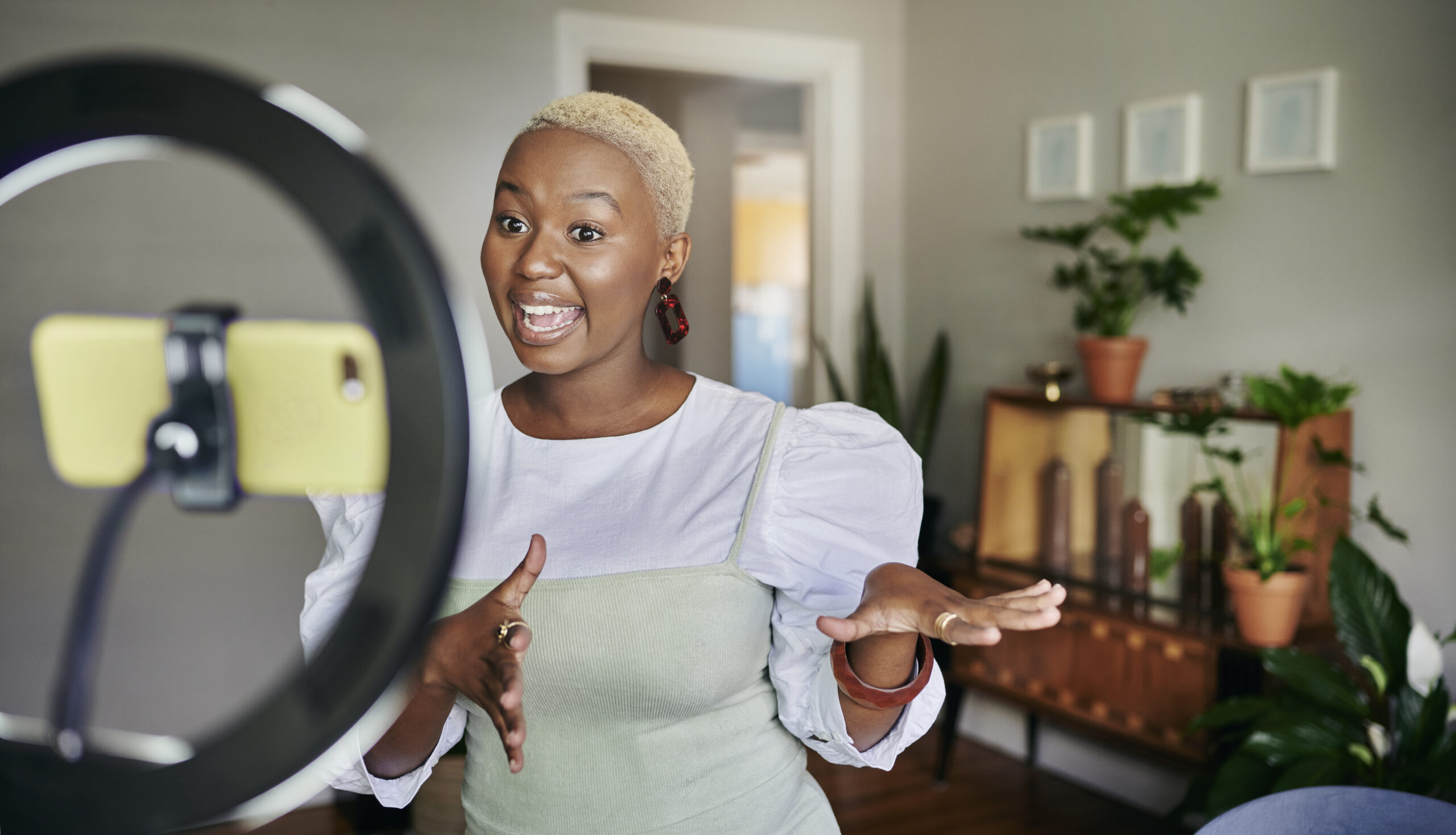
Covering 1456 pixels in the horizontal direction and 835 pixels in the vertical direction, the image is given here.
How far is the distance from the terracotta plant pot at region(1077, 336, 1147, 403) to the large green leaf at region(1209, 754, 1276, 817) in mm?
1049

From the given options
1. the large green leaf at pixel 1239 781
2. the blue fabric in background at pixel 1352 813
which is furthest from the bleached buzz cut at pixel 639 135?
the large green leaf at pixel 1239 781

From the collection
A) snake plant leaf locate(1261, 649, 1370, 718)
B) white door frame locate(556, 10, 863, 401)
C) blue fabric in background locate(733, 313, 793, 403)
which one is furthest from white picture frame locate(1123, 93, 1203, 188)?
blue fabric in background locate(733, 313, 793, 403)

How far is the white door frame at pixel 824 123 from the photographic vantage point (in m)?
3.45

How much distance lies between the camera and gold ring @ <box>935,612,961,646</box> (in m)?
0.60

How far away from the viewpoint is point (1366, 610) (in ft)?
6.73

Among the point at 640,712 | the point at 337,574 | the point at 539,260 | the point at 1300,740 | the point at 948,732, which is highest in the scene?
the point at 539,260

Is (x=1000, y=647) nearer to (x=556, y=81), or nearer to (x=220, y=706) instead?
(x=556, y=81)

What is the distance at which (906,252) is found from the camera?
3914 mm

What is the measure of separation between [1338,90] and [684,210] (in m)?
2.25

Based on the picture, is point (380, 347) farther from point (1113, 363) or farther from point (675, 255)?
point (1113, 363)

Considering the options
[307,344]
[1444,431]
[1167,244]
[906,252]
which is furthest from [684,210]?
[906,252]

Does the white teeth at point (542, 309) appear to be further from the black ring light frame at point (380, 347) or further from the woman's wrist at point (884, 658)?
the black ring light frame at point (380, 347)

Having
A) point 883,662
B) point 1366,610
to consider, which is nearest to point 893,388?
point 1366,610

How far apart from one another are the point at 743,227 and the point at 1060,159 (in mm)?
5370
